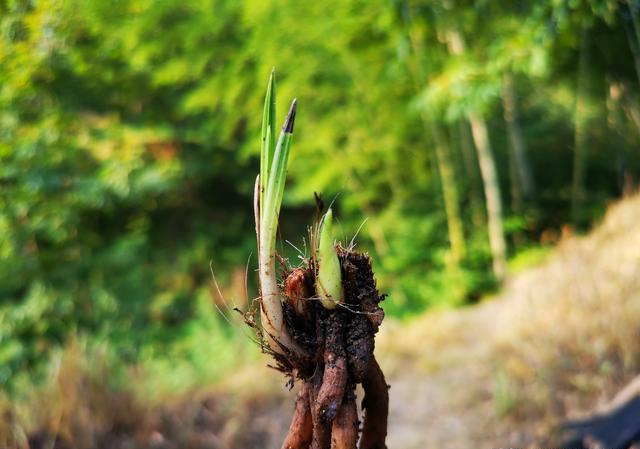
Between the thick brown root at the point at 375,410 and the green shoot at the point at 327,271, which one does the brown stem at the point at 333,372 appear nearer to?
the green shoot at the point at 327,271

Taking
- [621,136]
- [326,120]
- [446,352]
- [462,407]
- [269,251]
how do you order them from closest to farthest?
[269,251] → [462,407] → [446,352] → [326,120] → [621,136]

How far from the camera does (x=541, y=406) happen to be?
3.27 meters

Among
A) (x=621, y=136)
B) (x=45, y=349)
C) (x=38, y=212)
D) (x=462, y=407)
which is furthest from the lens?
(x=621, y=136)

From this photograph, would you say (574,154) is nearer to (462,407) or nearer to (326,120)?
(326,120)

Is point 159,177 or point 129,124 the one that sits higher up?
point 129,124

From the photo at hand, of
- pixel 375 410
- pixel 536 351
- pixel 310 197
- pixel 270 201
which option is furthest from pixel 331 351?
pixel 310 197

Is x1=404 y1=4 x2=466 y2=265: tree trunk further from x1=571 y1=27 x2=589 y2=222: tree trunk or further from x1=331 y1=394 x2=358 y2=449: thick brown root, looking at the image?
x1=331 y1=394 x2=358 y2=449: thick brown root

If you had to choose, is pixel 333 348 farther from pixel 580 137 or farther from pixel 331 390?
pixel 580 137

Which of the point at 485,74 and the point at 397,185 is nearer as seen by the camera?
the point at 485,74

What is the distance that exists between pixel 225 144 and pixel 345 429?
24.5 feet

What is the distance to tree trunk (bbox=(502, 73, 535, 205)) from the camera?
6.67m

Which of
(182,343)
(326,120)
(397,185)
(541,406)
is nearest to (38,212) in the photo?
(182,343)

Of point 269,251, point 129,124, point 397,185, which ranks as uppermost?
point 129,124

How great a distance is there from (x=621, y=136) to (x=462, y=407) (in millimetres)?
5631
